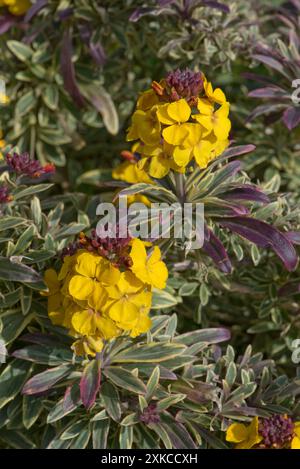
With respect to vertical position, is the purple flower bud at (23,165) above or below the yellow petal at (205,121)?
below

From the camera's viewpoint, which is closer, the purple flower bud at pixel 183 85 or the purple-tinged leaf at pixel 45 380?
the purple flower bud at pixel 183 85

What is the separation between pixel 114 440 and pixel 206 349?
1.18 feet

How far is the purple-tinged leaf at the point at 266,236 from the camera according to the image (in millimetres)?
1765

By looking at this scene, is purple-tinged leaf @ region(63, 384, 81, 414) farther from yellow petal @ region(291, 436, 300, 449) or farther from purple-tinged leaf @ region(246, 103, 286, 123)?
purple-tinged leaf @ region(246, 103, 286, 123)

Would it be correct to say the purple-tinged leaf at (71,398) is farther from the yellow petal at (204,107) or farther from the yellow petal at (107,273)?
the yellow petal at (204,107)

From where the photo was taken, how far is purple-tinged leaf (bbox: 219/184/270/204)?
179 centimetres

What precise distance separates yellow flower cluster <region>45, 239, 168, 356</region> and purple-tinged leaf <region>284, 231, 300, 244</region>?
1.28 ft

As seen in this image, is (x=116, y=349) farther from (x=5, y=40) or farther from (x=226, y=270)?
(x=5, y=40)

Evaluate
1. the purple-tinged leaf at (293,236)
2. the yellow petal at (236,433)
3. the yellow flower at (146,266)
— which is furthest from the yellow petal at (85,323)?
the purple-tinged leaf at (293,236)

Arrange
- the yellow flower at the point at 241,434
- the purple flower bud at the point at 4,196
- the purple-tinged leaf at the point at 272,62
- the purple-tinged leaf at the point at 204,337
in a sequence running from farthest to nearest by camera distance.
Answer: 1. the purple-tinged leaf at the point at 272,62
2. the purple-tinged leaf at the point at 204,337
3. the purple flower bud at the point at 4,196
4. the yellow flower at the point at 241,434

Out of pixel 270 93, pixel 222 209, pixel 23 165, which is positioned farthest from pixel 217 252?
pixel 270 93

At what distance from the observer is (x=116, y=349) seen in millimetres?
1878

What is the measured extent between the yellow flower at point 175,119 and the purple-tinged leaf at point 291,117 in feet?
2.06
